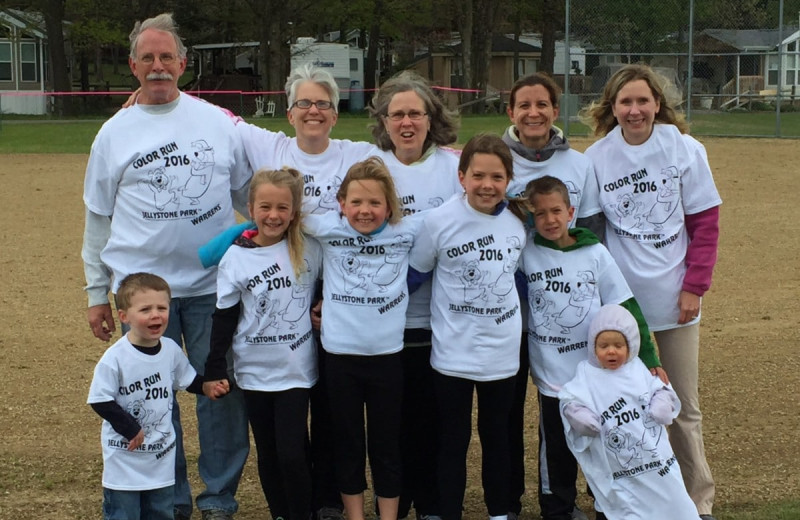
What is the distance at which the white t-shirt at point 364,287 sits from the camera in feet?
14.5

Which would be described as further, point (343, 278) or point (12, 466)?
point (12, 466)

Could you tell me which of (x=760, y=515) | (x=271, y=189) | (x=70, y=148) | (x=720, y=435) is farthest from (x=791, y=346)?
(x=70, y=148)

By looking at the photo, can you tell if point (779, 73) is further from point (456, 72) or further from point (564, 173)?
point (456, 72)

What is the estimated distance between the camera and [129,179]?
463cm

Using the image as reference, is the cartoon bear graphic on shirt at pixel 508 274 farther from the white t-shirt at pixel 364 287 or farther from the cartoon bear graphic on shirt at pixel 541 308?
the white t-shirt at pixel 364 287

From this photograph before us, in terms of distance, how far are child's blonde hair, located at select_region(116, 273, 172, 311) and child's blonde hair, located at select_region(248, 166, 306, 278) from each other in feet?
1.61

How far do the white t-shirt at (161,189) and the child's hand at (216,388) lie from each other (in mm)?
483

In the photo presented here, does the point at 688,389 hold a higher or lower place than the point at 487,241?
lower

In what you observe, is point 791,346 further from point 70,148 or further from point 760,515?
point 70,148

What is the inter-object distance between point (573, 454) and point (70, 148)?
21.6 m

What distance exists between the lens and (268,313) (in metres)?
4.45

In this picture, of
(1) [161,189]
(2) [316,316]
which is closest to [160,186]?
(1) [161,189]

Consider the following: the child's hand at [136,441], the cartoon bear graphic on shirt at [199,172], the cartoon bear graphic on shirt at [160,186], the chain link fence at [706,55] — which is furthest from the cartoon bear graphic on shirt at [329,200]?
the chain link fence at [706,55]

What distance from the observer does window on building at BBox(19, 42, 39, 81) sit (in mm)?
47219
